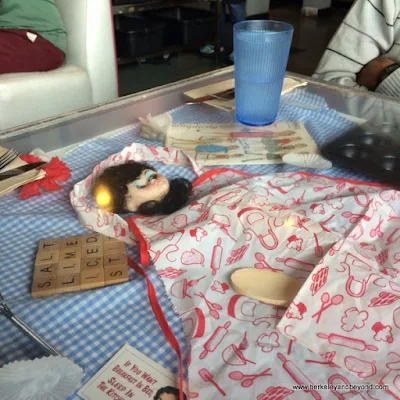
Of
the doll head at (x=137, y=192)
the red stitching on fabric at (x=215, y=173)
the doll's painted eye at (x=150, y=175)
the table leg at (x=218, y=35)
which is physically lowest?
the table leg at (x=218, y=35)

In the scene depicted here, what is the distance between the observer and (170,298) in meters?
0.49

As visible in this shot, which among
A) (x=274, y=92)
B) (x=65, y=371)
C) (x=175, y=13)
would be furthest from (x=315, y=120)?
(x=175, y=13)

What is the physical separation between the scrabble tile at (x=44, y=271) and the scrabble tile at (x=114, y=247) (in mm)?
60

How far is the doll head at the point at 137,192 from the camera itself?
61cm

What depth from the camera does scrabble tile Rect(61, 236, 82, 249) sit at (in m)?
0.55

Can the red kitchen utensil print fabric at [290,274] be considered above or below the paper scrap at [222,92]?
below

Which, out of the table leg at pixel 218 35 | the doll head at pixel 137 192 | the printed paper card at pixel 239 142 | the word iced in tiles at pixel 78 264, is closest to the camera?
the word iced in tiles at pixel 78 264

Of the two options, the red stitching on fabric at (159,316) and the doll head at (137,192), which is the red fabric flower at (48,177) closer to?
the doll head at (137,192)

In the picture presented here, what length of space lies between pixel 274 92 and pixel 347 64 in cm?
42

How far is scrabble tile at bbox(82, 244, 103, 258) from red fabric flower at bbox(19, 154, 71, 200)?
0.58ft

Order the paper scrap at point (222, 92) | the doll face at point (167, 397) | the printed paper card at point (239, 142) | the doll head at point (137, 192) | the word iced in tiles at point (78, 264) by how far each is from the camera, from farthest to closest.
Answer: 1. the paper scrap at point (222, 92)
2. the printed paper card at point (239, 142)
3. the doll head at point (137, 192)
4. the word iced in tiles at point (78, 264)
5. the doll face at point (167, 397)

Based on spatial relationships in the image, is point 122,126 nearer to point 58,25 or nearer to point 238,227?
point 238,227

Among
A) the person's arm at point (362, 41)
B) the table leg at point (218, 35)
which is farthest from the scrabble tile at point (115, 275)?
the table leg at point (218, 35)

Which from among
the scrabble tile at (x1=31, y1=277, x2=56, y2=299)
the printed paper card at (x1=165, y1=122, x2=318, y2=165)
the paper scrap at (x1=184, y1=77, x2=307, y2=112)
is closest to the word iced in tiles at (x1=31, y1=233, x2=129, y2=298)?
the scrabble tile at (x1=31, y1=277, x2=56, y2=299)
